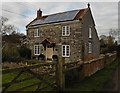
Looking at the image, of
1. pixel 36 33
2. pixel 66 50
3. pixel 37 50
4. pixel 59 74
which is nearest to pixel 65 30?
pixel 66 50

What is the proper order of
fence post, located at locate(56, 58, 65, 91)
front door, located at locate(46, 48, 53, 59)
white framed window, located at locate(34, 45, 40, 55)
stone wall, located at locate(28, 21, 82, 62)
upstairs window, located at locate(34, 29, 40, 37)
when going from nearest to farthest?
A: fence post, located at locate(56, 58, 65, 91), stone wall, located at locate(28, 21, 82, 62), front door, located at locate(46, 48, 53, 59), white framed window, located at locate(34, 45, 40, 55), upstairs window, located at locate(34, 29, 40, 37)

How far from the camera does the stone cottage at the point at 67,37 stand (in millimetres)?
26000

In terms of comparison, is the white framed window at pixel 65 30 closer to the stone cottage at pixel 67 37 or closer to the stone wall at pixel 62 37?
the stone cottage at pixel 67 37

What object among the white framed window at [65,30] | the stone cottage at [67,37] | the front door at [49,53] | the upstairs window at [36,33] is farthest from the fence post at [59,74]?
the upstairs window at [36,33]

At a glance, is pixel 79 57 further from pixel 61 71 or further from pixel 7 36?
pixel 7 36

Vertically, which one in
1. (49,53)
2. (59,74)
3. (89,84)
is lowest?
(89,84)

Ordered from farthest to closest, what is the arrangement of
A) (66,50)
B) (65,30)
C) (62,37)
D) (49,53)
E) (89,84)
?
(49,53), (62,37), (65,30), (66,50), (89,84)

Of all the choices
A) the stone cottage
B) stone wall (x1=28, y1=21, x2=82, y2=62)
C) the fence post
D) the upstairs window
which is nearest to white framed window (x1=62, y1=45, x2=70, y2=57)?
the stone cottage

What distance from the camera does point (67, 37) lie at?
88.6ft

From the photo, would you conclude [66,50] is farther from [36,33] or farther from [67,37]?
[36,33]

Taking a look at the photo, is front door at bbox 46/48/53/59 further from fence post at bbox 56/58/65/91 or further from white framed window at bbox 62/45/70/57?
fence post at bbox 56/58/65/91

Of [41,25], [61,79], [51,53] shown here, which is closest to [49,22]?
[41,25]

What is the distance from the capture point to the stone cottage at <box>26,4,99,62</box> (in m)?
26.0

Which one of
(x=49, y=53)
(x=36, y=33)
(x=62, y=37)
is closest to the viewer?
(x=62, y=37)
